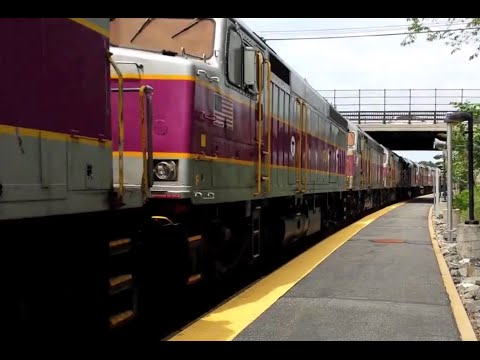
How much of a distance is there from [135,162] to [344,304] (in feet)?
9.19

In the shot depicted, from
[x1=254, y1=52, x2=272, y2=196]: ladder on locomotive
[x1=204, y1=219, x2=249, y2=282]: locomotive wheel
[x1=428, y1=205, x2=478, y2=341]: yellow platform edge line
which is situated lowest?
[x1=428, y1=205, x2=478, y2=341]: yellow platform edge line

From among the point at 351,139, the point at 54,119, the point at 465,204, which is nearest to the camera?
the point at 54,119

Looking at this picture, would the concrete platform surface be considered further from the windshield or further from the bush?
the bush

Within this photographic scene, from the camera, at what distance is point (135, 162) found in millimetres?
5801

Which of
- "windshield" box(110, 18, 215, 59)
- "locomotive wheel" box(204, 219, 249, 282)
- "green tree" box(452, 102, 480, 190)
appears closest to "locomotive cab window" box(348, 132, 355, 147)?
"green tree" box(452, 102, 480, 190)

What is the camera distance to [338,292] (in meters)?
7.02

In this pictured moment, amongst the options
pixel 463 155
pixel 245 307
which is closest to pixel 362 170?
pixel 463 155

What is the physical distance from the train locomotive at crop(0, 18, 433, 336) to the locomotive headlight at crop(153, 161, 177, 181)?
11 mm

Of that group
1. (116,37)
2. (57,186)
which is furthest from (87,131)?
(116,37)

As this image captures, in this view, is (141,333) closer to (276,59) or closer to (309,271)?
(309,271)

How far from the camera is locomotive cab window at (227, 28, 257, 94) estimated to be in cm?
696

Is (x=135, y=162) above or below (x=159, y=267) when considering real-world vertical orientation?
above

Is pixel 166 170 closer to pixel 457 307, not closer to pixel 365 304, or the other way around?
pixel 365 304

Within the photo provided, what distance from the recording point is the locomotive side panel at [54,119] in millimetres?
3195
